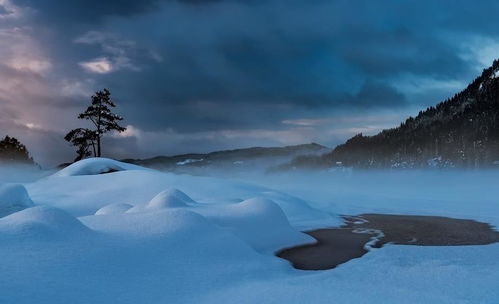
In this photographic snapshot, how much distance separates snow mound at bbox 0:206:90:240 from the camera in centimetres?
903

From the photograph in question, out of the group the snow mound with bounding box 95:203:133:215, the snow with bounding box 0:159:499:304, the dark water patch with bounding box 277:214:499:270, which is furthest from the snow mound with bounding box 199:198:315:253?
the snow mound with bounding box 95:203:133:215

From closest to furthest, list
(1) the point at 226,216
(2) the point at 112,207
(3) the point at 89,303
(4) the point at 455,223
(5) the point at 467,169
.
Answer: (3) the point at 89,303
(1) the point at 226,216
(2) the point at 112,207
(4) the point at 455,223
(5) the point at 467,169

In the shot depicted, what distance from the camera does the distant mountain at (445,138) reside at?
9600 cm

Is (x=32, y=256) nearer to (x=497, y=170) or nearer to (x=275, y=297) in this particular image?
(x=275, y=297)

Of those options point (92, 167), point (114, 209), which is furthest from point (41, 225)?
point (92, 167)

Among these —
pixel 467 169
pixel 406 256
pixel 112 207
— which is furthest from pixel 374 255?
pixel 467 169

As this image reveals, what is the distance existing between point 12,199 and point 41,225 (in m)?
11.0

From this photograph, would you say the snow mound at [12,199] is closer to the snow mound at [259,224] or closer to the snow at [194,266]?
the snow at [194,266]

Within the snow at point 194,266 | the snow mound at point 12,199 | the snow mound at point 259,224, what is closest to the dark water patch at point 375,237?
the snow mound at point 259,224

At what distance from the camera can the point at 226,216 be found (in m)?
15.5

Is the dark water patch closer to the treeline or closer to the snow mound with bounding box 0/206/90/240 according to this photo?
the snow mound with bounding box 0/206/90/240

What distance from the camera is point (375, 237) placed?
Answer: 1756 centimetres

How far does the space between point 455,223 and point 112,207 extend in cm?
1714

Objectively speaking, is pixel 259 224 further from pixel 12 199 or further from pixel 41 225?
pixel 12 199
